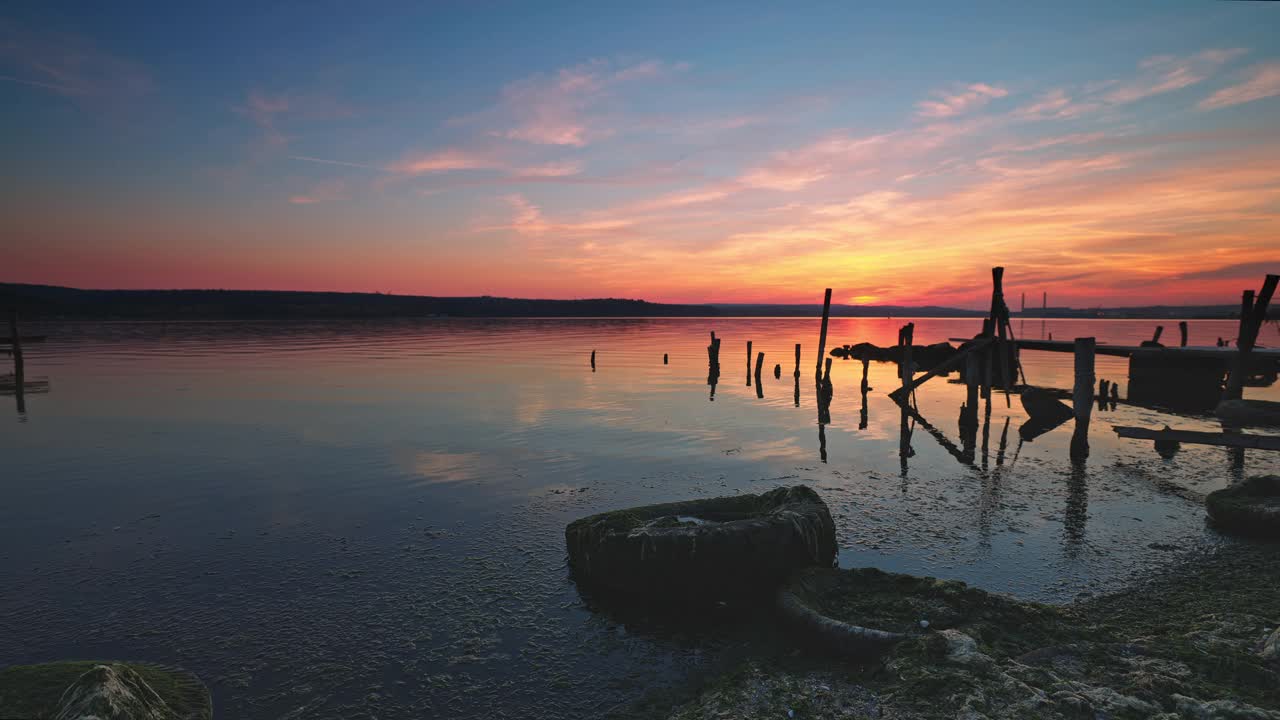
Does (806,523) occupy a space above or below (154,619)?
above

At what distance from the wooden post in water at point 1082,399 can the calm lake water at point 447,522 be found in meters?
0.64

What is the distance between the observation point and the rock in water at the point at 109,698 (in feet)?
14.0

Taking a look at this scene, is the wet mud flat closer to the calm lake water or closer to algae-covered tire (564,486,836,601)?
the calm lake water

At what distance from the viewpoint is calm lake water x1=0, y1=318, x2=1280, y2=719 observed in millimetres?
6492

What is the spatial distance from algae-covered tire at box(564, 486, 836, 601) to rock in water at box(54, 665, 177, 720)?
→ 15.2 ft

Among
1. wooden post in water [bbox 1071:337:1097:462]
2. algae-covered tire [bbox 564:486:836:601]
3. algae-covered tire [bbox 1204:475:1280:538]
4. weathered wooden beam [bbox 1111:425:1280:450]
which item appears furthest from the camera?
wooden post in water [bbox 1071:337:1097:462]

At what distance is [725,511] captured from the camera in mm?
9344

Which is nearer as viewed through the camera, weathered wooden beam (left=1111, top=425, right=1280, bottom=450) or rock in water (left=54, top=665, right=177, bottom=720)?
rock in water (left=54, top=665, right=177, bottom=720)

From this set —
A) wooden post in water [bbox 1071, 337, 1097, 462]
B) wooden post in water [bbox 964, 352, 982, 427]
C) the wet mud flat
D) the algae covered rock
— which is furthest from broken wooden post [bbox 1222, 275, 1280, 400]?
the algae covered rock

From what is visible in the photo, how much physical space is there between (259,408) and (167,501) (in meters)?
12.6

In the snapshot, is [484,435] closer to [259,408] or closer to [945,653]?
[259,408]

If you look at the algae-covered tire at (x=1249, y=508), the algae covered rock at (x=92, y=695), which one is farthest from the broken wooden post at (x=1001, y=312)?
the algae covered rock at (x=92, y=695)

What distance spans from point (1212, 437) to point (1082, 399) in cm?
356

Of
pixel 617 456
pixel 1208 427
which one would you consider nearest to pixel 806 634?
pixel 617 456
